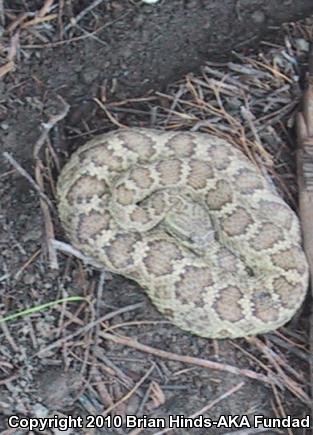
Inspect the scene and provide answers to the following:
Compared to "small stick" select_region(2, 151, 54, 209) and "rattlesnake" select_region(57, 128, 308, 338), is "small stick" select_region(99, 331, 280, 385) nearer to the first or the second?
"rattlesnake" select_region(57, 128, 308, 338)

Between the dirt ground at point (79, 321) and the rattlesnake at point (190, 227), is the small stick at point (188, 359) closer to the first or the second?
the dirt ground at point (79, 321)

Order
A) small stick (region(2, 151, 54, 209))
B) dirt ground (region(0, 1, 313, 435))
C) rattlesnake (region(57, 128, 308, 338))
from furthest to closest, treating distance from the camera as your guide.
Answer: rattlesnake (region(57, 128, 308, 338)), small stick (region(2, 151, 54, 209)), dirt ground (region(0, 1, 313, 435))

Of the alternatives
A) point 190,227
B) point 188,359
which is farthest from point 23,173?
point 188,359

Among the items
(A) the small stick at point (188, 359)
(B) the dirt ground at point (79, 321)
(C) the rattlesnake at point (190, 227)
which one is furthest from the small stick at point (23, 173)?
(A) the small stick at point (188, 359)

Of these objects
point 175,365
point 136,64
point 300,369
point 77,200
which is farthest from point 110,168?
point 300,369

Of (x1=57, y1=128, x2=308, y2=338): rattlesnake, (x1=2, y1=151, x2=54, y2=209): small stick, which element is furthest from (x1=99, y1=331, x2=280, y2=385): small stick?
(x1=2, y1=151, x2=54, y2=209): small stick

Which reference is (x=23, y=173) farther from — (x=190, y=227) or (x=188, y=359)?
(x=188, y=359)

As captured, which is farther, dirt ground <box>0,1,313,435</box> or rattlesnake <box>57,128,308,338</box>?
rattlesnake <box>57,128,308,338</box>

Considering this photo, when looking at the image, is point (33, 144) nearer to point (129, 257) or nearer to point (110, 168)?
point (110, 168)
